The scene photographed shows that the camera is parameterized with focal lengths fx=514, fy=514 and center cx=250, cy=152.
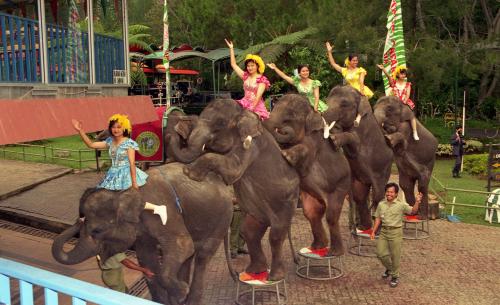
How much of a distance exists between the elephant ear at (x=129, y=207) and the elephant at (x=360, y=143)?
11.6 feet

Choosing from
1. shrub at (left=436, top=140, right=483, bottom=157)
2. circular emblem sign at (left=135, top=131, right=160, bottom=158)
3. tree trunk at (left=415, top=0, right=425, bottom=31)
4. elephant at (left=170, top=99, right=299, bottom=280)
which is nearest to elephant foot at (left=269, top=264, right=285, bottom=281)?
elephant at (left=170, top=99, right=299, bottom=280)

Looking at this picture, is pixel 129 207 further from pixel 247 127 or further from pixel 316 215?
pixel 316 215

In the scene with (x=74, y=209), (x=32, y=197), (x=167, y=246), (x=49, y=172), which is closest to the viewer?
(x=167, y=246)

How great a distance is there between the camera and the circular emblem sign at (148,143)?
1161 centimetres

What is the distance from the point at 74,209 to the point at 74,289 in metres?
9.89

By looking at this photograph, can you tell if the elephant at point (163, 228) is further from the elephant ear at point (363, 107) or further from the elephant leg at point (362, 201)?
the elephant leg at point (362, 201)

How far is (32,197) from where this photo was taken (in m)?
12.3

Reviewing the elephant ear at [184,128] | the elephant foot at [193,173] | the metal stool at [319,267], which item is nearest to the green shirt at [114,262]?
the elephant foot at [193,173]

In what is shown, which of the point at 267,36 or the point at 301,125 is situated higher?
the point at 267,36

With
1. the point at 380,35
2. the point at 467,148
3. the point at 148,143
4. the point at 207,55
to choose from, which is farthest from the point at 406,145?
the point at 207,55

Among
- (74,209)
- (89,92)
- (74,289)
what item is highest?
(89,92)

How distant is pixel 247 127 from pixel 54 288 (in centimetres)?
427

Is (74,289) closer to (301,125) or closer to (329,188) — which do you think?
(301,125)

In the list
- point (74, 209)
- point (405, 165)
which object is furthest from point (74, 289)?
point (74, 209)
